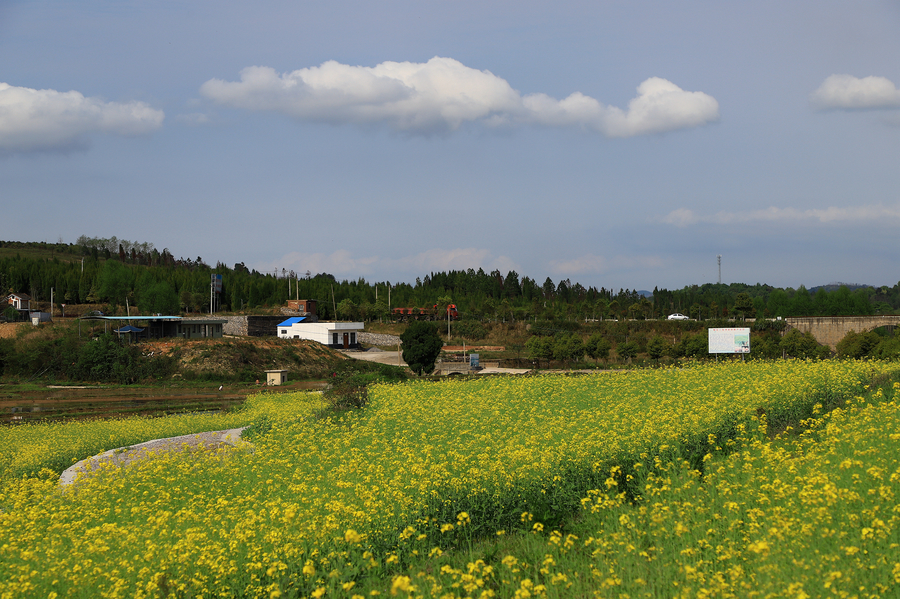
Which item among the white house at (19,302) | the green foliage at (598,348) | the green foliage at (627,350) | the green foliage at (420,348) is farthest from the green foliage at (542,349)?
the white house at (19,302)

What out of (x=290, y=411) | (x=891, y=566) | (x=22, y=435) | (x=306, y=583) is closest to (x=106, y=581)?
(x=306, y=583)

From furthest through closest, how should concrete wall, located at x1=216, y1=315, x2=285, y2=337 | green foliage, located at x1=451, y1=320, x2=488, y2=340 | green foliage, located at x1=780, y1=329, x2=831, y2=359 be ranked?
green foliage, located at x1=451, y1=320, x2=488, y2=340 → concrete wall, located at x1=216, y1=315, x2=285, y2=337 → green foliage, located at x1=780, y1=329, x2=831, y2=359

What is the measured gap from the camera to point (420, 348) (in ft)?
126

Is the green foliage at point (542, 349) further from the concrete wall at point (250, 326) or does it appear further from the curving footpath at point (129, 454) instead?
the curving footpath at point (129, 454)

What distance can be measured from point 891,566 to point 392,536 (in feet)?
15.2

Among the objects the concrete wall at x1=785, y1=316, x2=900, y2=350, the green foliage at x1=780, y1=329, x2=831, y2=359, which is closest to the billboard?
the green foliage at x1=780, y1=329, x2=831, y2=359

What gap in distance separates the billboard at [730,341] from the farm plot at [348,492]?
80.6 feet

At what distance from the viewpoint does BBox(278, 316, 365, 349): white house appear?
6438 centimetres

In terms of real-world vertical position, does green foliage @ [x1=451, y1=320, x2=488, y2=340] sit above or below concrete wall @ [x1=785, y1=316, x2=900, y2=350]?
below

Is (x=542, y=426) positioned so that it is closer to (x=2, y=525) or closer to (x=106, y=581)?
(x=106, y=581)

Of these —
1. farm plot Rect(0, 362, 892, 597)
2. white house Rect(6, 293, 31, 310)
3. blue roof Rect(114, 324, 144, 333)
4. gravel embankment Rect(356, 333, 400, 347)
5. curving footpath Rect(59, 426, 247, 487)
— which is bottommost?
gravel embankment Rect(356, 333, 400, 347)

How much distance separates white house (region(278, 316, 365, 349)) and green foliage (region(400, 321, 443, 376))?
86.9ft

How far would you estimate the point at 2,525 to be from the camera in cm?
776

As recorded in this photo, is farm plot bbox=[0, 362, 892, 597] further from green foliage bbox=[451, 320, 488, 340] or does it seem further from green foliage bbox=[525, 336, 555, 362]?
green foliage bbox=[451, 320, 488, 340]
